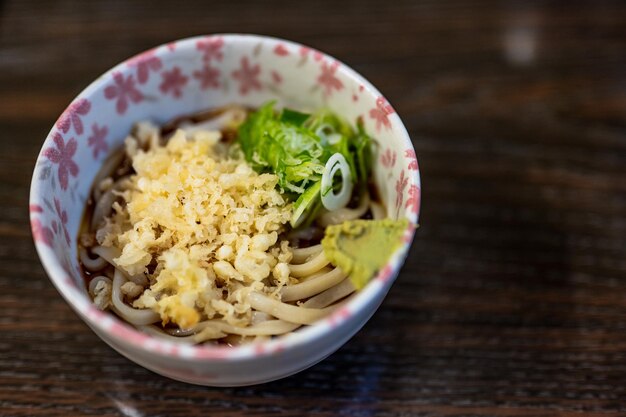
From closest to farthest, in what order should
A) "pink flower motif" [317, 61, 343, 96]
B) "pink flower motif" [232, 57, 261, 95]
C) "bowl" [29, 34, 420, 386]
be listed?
"bowl" [29, 34, 420, 386] < "pink flower motif" [317, 61, 343, 96] < "pink flower motif" [232, 57, 261, 95]


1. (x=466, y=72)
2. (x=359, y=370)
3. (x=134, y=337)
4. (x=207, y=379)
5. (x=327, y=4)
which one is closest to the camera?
(x=134, y=337)

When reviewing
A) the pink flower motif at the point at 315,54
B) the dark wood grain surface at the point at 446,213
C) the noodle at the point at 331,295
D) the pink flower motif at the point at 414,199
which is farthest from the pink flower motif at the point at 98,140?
the pink flower motif at the point at 414,199

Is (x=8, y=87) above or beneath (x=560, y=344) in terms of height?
above

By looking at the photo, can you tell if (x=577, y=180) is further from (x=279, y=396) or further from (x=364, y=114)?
(x=279, y=396)

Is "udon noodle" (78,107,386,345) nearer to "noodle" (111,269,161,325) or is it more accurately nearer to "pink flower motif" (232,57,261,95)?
"noodle" (111,269,161,325)

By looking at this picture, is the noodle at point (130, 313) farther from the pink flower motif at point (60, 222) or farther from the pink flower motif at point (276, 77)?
the pink flower motif at point (276, 77)

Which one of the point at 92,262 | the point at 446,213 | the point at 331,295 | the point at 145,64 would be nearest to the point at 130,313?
the point at 92,262

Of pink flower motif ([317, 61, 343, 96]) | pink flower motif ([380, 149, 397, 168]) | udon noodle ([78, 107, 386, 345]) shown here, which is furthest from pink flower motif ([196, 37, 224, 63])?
pink flower motif ([380, 149, 397, 168])

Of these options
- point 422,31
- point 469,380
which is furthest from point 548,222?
point 422,31
